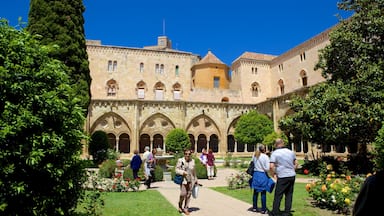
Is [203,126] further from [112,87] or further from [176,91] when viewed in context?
[112,87]

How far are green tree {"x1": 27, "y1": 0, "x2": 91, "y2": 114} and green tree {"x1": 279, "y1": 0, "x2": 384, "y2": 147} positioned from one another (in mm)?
10692

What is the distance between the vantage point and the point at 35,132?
364 centimetres

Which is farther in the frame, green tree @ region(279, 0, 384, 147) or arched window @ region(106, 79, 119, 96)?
arched window @ region(106, 79, 119, 96)

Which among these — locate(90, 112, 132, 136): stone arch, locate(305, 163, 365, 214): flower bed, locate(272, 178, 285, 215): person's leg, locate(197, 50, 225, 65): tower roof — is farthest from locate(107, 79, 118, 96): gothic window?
locate(272, 178, 285, 215): person's leg

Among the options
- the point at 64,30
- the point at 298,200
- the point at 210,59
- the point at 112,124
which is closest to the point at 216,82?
the point at 210,59

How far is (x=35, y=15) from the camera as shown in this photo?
587 inches

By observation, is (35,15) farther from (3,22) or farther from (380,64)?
(380,64)

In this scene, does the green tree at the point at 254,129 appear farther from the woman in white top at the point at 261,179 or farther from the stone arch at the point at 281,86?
the woman in white top at the point at 261,179

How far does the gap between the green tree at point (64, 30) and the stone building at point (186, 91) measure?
1160 centimetres

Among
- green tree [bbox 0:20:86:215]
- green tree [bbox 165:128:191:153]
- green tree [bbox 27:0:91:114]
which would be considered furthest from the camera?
green tree [bbox 165:128:191:153]

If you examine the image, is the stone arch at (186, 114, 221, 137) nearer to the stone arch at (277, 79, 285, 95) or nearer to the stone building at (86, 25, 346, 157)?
the stone building at (86, 25, 346, 157)

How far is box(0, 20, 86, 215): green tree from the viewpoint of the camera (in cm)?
342

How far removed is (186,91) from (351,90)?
25.4 m

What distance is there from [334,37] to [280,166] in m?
10.4
